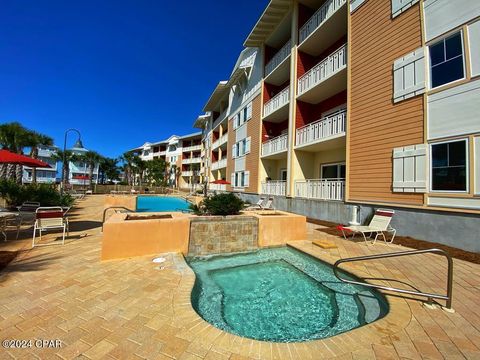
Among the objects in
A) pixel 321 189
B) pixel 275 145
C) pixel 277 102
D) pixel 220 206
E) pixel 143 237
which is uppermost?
pixel 277 102

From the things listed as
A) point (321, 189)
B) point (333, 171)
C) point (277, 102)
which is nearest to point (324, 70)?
point (277, 102)

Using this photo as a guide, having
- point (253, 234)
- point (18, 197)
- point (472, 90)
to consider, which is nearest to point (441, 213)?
point (472, 90)

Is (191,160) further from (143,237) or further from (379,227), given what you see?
(143,237)

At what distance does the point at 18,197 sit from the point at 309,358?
1441cm

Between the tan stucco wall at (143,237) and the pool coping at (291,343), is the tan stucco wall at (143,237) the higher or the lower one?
the higher one

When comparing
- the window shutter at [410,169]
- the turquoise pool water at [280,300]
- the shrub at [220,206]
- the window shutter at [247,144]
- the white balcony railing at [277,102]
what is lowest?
the turquoise pool water at [280,300]

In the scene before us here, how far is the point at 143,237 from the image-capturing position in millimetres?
5371

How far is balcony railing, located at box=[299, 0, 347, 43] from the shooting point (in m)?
11.5

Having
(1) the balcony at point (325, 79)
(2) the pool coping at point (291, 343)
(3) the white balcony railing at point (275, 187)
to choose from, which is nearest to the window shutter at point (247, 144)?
(3) the white balcony railing at point (275, 187)

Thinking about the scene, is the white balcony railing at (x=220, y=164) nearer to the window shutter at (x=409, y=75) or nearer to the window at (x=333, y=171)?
the window at (x=333, y=171)

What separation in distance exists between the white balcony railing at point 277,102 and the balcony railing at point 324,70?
1411mm

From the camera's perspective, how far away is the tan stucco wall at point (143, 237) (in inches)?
198

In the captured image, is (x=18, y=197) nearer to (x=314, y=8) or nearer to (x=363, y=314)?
(x=363, y=314)

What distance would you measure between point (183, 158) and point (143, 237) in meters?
49.9
